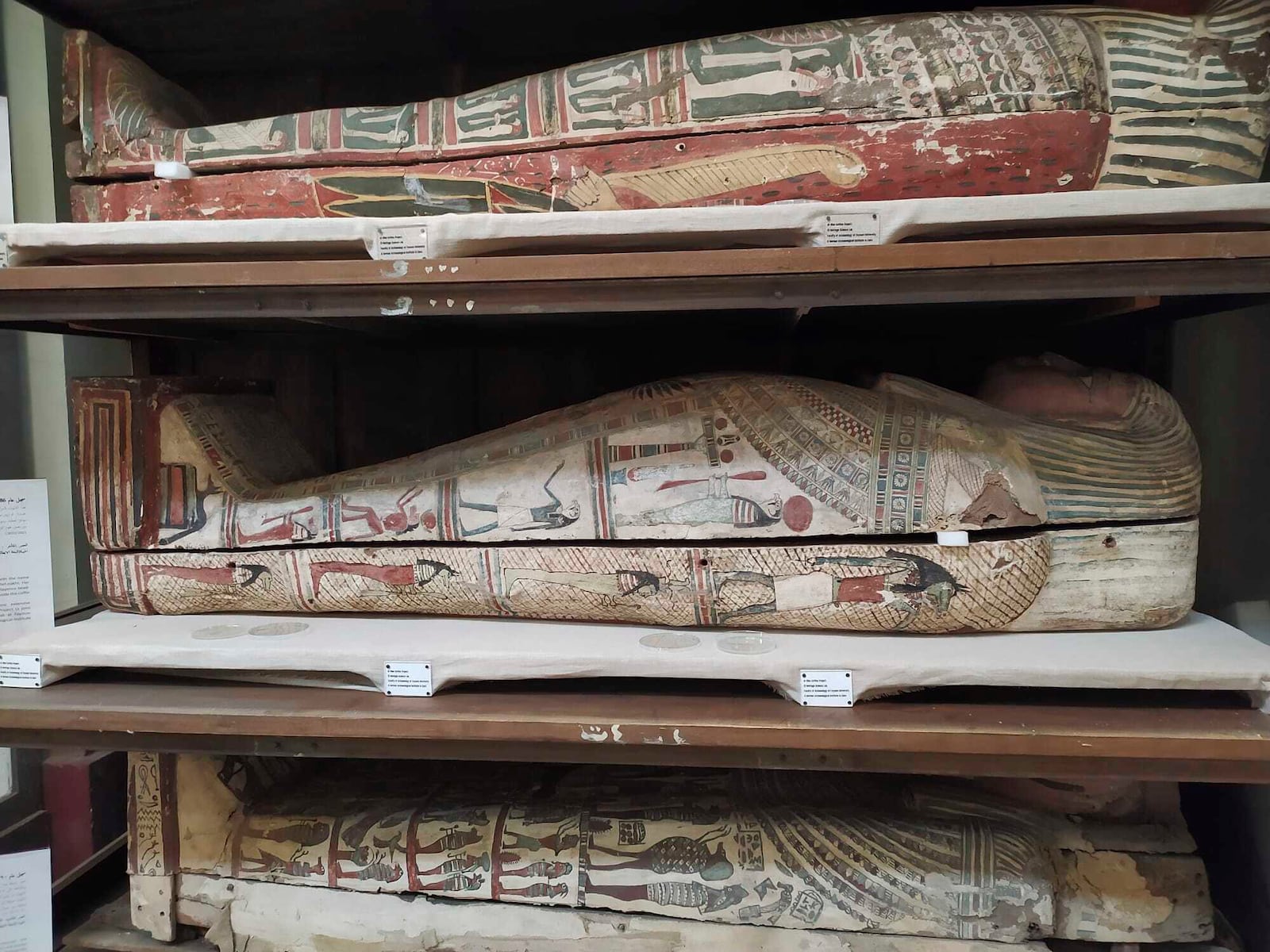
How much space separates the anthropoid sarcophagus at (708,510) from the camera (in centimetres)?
145

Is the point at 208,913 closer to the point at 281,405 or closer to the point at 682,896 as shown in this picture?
the point at 682,896

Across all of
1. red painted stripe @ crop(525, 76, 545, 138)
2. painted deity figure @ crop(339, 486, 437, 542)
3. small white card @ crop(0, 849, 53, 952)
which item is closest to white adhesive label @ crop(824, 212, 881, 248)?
red painted stripe @ crop(525, 76, 545, 138)

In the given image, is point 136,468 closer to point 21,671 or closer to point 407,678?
point 21,671

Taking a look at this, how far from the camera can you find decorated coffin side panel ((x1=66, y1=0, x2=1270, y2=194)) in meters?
1.39

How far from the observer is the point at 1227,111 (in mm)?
1372

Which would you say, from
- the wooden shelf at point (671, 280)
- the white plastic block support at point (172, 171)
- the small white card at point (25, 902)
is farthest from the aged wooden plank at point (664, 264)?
the small white card at point (25, 902)

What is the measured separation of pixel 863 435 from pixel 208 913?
167 cm

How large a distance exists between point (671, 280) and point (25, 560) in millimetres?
1375

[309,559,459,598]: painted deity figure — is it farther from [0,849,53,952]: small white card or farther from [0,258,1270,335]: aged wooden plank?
[0,849,53,952]: small white card

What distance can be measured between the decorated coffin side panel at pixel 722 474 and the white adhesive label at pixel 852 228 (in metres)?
0.35

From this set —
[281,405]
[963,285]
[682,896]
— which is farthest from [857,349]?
[281,405]

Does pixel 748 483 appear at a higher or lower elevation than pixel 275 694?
higher

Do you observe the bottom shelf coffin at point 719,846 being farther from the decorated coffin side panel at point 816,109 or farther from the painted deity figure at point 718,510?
the decorated coffin side panel at point 816,109

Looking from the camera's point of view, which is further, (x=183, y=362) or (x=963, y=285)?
(x=183, y=362)
